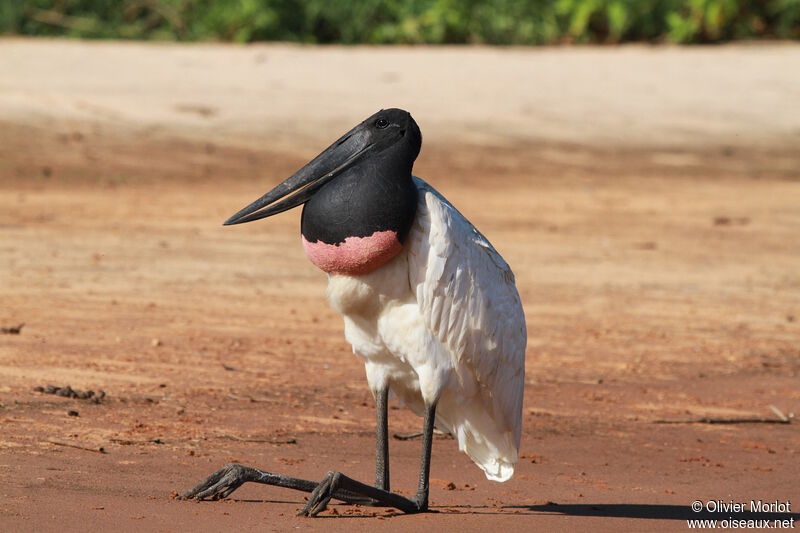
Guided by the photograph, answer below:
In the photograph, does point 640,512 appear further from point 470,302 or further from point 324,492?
point 324,492

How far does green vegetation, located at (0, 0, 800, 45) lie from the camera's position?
1509cm

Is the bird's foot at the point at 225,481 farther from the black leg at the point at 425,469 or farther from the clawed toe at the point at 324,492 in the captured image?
the black leg at the point at 425,469

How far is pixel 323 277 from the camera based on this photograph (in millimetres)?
9008

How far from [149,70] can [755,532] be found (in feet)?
32.0

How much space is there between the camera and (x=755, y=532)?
5133 mm

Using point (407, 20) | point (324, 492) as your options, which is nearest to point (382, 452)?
point (324, 492)

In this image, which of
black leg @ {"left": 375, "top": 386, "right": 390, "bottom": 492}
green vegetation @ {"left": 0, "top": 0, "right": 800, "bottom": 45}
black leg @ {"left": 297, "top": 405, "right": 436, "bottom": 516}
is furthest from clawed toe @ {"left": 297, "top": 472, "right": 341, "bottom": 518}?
green vegetation @ {"left": 0, "top": 0, "right": 800, "bottom": 45}

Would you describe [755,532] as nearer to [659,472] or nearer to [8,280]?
[659,472]

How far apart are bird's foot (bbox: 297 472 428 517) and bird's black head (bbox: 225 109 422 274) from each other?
70 centimetres

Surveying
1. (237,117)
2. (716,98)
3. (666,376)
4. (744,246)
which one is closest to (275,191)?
(666,376)

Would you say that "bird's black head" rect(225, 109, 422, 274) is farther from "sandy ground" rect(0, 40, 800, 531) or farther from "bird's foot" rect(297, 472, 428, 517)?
"sandy ground" rect(0, 40, 800, 531)

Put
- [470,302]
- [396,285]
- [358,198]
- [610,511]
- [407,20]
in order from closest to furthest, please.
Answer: [358,198] < [396,285] < [470,302] < [610,511] < [407,20]

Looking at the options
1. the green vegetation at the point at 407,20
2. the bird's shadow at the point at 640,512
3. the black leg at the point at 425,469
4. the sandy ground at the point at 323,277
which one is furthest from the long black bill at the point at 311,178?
the green vegetation at the point at 407,20

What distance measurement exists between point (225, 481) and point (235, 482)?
34mm
